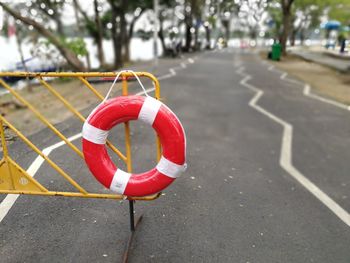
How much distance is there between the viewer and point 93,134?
116 inches

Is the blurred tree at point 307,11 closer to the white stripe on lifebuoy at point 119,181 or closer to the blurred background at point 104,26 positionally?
the blurred background at point 104,26

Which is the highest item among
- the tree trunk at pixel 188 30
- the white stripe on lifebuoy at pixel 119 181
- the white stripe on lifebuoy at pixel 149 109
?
the white stripe on lifebuoy at pixel 149 109

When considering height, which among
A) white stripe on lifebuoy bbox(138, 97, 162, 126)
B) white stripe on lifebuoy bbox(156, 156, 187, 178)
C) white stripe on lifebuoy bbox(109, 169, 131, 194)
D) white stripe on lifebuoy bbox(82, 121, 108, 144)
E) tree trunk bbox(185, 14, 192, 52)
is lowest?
tree trunk bbox(185, 14, 192, 52)

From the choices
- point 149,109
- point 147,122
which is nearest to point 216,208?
point 147,122

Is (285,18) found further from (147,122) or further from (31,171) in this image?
(147,122)

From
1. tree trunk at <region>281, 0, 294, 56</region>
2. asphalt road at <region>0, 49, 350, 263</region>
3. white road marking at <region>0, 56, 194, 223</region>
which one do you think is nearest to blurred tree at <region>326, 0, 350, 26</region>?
tree trunk at <region>281, 0, 294, 56</region>

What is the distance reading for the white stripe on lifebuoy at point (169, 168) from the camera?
297cm

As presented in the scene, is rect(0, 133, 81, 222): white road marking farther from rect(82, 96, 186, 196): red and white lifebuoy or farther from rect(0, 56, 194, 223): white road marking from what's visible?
rect(82, 96, 186, 196): red and white lifebuoy

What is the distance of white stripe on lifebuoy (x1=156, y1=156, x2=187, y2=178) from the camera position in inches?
117

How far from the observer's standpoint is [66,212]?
12.9 ft

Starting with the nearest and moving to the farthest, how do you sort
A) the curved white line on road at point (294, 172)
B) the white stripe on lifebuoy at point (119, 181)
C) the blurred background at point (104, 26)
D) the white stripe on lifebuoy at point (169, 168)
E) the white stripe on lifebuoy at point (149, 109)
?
the white stripe on lifebuoy at point (149, 109), the white stripe on lifebuoy at point (169, 168), the white stripe on lifebuoy at point (119, 181), the curved white line on road at point (294, 172), the blurred background at point (104, 26)

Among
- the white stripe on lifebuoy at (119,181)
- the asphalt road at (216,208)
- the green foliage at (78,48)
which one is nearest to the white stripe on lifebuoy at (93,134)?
the white stripe on lifebuoy at (119,181)

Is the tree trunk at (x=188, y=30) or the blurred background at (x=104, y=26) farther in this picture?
the tree trunk at (x=188, y=30)

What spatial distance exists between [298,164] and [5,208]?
15.2 feet
